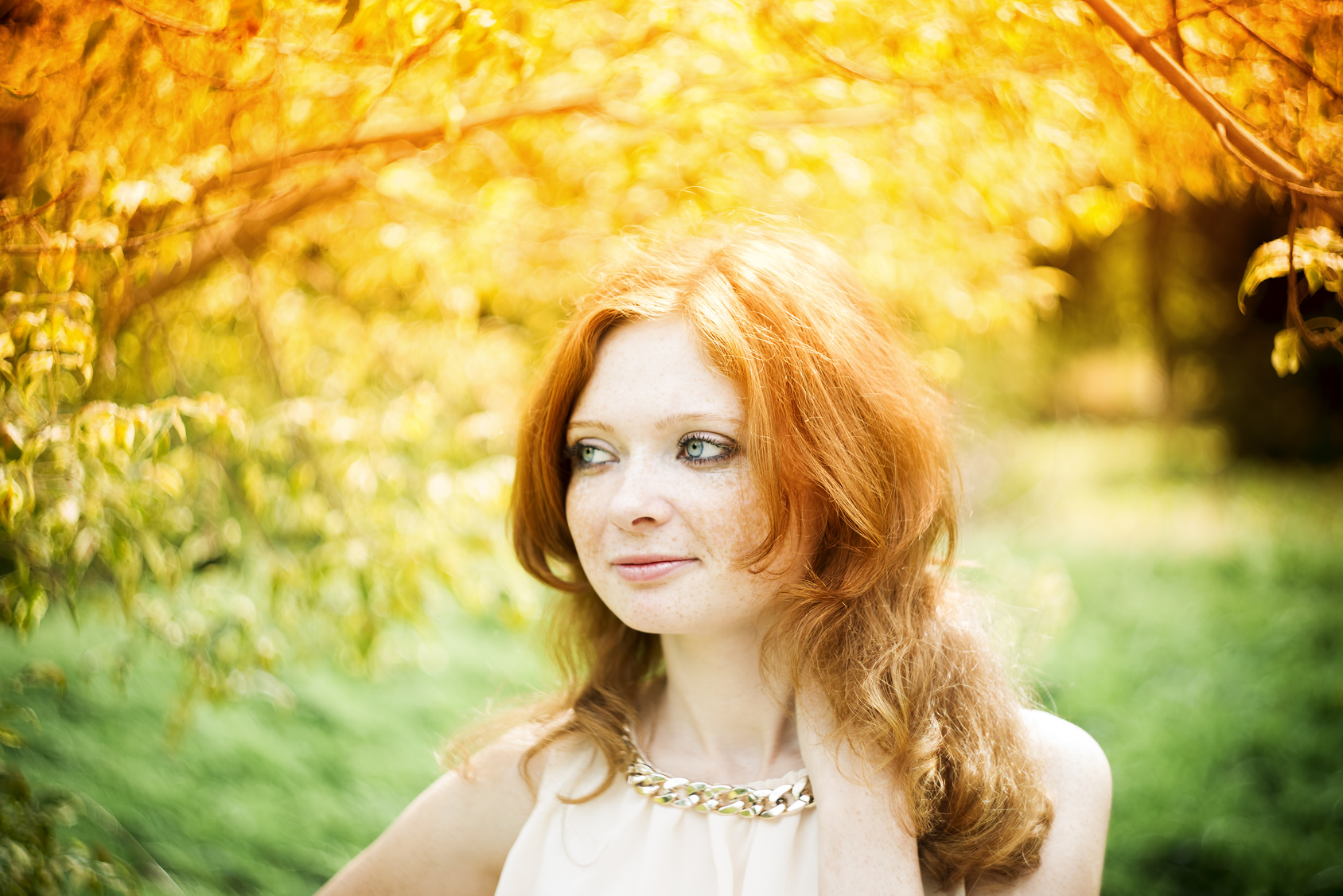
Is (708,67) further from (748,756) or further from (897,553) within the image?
(748,756)

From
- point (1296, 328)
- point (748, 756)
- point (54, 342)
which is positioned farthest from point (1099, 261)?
point (54, 342)

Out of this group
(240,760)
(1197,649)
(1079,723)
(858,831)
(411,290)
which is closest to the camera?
(858,831)

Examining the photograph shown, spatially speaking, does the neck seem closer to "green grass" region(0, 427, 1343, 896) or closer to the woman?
the woman

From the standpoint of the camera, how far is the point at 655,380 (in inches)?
54.8

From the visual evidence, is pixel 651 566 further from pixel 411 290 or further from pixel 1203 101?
pixel 411 290

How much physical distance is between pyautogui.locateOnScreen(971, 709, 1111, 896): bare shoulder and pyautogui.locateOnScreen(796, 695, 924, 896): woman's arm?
0.71 ft

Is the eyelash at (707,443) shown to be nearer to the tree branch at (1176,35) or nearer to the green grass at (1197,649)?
the green grass at (1197,649)

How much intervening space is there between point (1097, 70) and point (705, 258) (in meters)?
1.18

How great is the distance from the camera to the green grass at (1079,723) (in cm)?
300

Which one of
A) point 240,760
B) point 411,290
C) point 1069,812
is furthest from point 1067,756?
point 240,760

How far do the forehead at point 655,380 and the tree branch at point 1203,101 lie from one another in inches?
31.3

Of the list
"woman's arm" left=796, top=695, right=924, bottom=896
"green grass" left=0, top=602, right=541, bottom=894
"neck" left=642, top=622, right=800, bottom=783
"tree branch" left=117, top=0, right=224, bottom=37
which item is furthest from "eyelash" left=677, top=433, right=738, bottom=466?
"green grass" left=0, top=602, right=541, bottom=894

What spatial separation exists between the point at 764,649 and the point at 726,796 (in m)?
0.23

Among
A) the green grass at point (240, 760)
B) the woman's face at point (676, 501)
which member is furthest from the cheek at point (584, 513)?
the green grass at point (240, 760)
